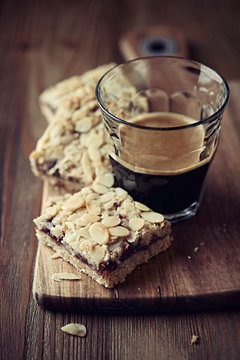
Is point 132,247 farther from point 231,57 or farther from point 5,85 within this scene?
point 231,57

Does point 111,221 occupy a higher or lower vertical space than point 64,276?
higher

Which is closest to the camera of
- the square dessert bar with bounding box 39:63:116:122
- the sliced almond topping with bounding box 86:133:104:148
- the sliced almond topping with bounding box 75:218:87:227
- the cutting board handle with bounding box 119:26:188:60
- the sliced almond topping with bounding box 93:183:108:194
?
the sliced almond topping with bounding box 75:218:87:227

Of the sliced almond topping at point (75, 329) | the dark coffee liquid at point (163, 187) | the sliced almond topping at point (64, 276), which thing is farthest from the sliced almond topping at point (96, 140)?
the sliced almond topping at point (75, 329)

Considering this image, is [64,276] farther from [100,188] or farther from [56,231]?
[100,188]

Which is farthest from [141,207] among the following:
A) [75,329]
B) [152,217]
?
[75,329]

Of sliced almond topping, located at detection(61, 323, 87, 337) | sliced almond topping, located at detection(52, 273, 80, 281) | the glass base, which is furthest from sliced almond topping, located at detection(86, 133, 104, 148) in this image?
sliced almond topping, located at detection(61, 323, 87, 337)

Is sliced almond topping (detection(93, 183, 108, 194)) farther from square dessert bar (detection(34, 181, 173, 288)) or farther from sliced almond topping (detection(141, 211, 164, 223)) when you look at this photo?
sliced almond topping (detection(141, 211, 164, 223))
